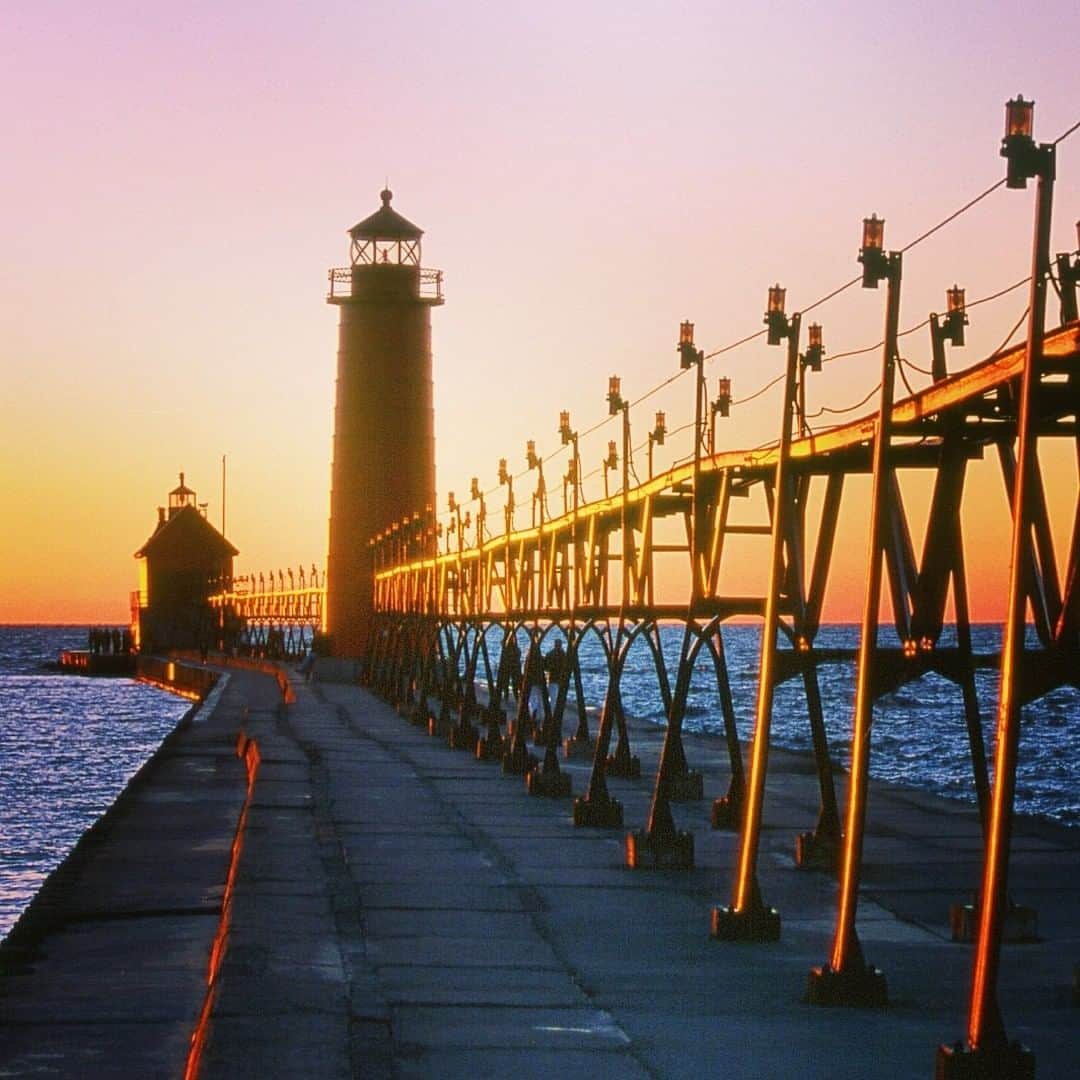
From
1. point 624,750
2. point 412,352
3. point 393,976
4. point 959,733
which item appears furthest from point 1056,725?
point 393,976

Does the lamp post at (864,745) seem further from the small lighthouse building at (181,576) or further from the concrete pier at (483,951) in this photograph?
the small lighthouse building at (181,576)

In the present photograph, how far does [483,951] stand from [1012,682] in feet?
19.3

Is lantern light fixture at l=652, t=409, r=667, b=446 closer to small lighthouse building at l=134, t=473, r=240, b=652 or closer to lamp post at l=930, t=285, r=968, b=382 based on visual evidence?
lamp post at l=930, t=285, r=968, b=382

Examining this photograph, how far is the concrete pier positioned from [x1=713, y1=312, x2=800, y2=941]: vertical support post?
0.27m

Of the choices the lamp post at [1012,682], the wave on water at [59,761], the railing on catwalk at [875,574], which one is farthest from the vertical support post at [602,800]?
the lamp post at [1012,682]

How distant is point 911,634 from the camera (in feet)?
46.1

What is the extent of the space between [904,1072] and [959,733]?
74.4 m

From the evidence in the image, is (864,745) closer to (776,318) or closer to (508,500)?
(776,318)

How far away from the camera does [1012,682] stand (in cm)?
995

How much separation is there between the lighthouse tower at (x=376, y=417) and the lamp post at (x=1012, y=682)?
64017 mm

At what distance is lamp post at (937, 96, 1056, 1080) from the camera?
9.71 meters

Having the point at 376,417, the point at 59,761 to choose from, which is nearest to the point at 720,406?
the point at 59,761

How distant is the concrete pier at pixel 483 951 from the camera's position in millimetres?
11102

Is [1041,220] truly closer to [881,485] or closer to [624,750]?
[881,485]
